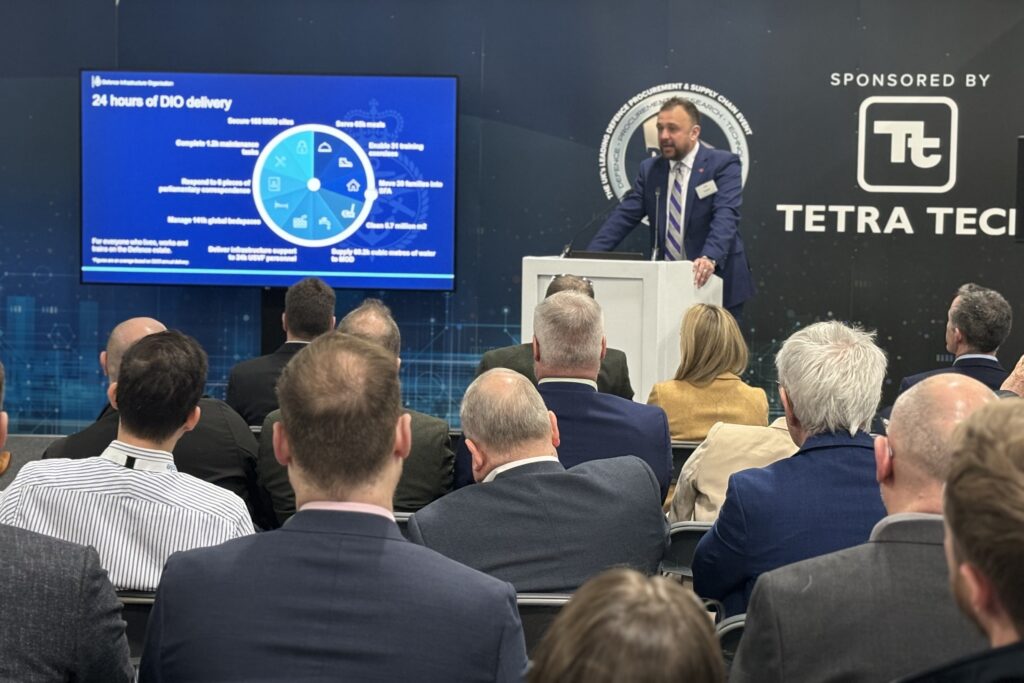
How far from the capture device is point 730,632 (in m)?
2.40

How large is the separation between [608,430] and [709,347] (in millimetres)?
1091

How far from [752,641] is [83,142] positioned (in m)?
6.80

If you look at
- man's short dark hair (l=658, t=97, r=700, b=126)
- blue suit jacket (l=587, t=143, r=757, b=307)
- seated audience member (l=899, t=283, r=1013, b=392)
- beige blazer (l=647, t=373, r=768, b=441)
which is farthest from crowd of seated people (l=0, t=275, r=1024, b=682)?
man's short dark hair (l=658, t=97, r=700, b=126)

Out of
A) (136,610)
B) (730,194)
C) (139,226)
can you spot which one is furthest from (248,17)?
(136,610)

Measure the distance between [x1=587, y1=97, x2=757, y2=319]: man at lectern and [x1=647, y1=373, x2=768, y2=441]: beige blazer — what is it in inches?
92.2

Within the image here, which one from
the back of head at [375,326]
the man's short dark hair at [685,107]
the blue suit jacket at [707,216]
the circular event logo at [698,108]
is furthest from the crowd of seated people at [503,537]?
the circular event logo at [698,108]

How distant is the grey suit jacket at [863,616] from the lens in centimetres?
185

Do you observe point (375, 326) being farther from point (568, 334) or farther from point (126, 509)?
point (126, 509)

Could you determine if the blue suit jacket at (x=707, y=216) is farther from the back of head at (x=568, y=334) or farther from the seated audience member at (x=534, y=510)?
the seated audience member at (x=534, y=510)

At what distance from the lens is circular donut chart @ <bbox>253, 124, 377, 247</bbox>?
7.72 m

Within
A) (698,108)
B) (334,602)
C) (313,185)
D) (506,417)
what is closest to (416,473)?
(506,417)

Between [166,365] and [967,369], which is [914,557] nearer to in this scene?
[166,365]

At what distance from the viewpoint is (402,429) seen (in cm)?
196

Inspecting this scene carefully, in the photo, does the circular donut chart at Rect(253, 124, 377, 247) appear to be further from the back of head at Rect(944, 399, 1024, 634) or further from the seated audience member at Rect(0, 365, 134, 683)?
the back of head at Rect(944, 399, 1024, 634)
